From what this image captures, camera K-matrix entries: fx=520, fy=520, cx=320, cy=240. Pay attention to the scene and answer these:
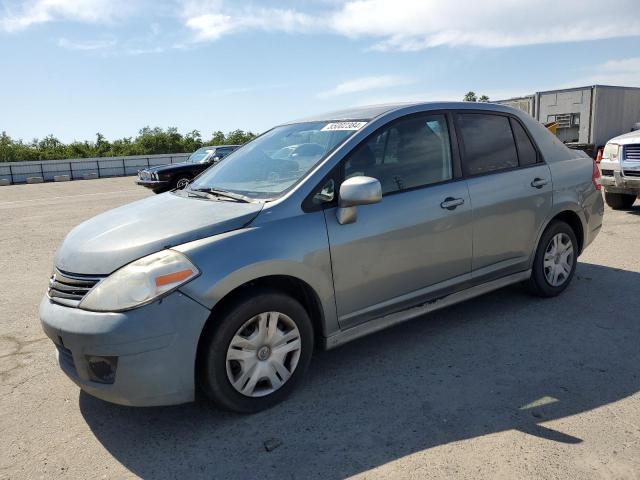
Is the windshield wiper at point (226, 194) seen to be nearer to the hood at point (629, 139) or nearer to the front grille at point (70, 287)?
the front grille at point (70, 287)

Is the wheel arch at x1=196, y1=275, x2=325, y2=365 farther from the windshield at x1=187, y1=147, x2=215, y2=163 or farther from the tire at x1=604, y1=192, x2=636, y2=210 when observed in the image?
the windshield at x1=187, y1=147, x2=215, y2=163

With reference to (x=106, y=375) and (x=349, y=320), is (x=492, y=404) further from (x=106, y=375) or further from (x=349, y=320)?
(x=106, y=375)

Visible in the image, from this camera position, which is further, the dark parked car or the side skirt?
the dark parked car

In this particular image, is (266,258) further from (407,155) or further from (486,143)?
(486,143)

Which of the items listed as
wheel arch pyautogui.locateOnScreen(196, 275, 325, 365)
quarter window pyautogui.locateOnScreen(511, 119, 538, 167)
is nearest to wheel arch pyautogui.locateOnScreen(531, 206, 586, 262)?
quarter window pyautogui.locateOnScreen(511, 119, 538, 167)

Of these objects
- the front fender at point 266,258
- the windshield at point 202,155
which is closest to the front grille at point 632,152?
the front fender at point 266,258

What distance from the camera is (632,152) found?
8.28m

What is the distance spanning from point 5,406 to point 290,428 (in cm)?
182

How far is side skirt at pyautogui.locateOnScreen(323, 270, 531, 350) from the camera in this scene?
332cm

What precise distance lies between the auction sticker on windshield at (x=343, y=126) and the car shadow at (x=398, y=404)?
160 cm

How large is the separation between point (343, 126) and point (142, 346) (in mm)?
2000

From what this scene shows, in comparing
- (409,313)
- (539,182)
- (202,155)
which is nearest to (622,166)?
(539,182)

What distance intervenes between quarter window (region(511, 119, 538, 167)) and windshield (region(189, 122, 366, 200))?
164cm

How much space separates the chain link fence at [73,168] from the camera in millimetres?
30059
